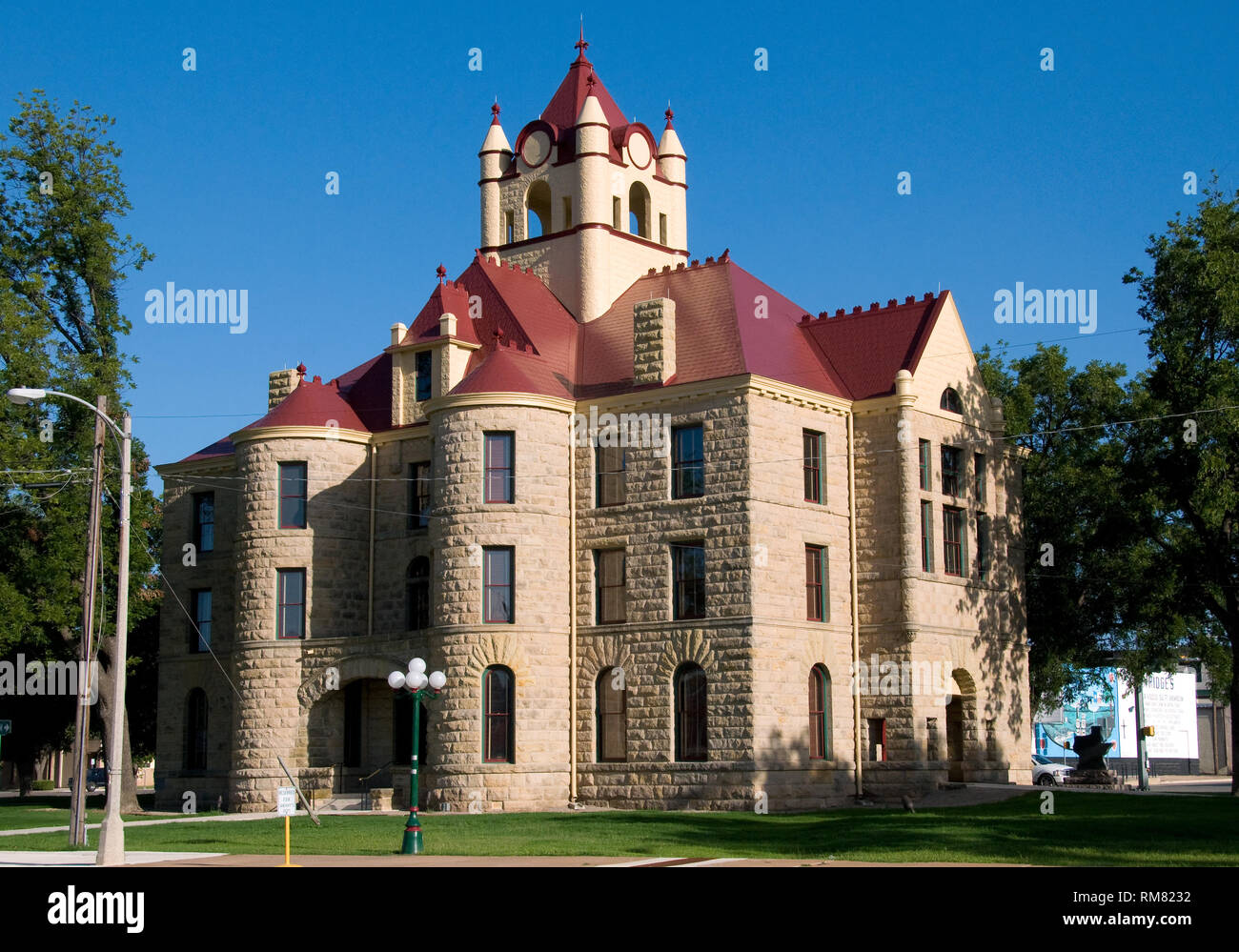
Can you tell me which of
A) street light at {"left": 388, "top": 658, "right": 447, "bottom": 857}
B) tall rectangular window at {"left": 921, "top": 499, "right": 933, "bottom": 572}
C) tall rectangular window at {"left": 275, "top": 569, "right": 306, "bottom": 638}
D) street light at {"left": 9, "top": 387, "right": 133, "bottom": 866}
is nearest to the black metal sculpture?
tall rectangular window at {"left": 921, "top": 499, "right": 933, "bottom": 572}

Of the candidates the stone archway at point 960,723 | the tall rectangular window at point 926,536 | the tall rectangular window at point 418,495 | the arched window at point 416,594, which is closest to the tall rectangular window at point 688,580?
the tall rectangular window at point 926,536

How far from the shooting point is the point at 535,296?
154 ft

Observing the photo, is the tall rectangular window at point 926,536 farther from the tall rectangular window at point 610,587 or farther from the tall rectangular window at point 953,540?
the tall rectangular window at point 610,587

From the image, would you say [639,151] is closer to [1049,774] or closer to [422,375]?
[422,375]

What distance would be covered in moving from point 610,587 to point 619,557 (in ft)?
2.80

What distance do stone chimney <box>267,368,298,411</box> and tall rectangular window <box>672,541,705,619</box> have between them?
1500cm

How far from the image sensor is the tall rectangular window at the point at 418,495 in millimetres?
44469

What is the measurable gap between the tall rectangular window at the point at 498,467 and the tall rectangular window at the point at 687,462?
14.3 feet

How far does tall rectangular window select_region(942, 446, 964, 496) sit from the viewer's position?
44.0m

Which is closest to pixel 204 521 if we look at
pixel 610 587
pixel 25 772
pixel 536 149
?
pixel 610 587

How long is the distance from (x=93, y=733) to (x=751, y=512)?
131ft

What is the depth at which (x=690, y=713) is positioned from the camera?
39875 mm

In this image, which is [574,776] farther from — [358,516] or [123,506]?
[123,506]

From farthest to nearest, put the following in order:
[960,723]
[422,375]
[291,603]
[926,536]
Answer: [422,375], [291,603], [960,723], [926,536]
